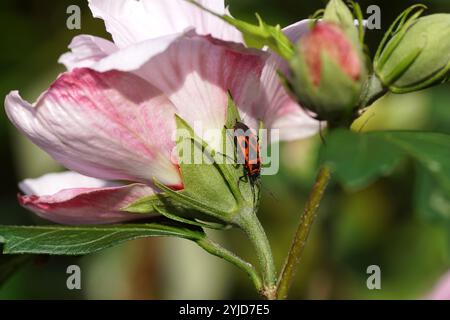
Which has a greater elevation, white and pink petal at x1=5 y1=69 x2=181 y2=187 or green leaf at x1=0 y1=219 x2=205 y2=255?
white and pink petal at x1=5 y1=69 x2=181 y2=187

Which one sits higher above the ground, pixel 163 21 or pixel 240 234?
pixel 163 21

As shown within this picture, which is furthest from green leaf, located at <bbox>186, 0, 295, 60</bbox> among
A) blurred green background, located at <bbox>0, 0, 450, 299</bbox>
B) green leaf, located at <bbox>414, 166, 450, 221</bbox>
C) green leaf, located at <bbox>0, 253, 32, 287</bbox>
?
blurred green background, located at <bbox>0, 0, 450, 299</bbox>

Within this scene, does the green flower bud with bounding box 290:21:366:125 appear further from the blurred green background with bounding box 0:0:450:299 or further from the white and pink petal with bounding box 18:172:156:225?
the blurred green background with bounding box 0:0:450:299

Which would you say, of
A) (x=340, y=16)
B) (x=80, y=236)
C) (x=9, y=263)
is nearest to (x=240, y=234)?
(x=9, y=263)

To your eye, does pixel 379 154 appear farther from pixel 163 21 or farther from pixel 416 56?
pixel 163 21
